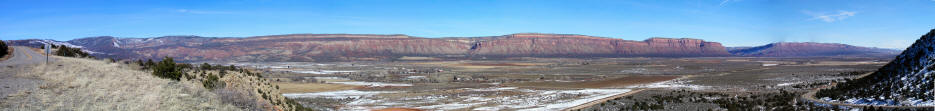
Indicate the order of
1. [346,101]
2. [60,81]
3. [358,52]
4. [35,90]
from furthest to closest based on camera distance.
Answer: [358,52], [346,101], [60,81], [35,90]

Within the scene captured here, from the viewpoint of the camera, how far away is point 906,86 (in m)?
18.1

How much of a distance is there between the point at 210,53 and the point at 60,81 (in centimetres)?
17405

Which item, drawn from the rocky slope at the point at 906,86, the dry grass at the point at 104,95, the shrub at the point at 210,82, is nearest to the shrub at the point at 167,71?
the shrub at the point at 210,82

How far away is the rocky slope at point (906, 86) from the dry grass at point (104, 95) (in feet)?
56.2

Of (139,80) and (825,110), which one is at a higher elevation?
(139,80)

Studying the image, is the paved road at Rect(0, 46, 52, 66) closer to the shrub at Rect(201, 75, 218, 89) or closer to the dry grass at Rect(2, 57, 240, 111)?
the dry grass at Rect(2, 57, 240, 111)

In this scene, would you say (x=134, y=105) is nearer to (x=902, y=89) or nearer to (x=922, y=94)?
(x=922, y=94)

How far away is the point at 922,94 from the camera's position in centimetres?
1588

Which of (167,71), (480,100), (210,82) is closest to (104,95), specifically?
(210,82)

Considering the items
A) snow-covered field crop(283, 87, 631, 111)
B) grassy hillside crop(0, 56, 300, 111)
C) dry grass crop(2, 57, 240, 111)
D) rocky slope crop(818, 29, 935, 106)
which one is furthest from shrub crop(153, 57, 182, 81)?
rocky slope crop(818, 29, 935, 106)

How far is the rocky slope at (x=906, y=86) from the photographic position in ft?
53.0

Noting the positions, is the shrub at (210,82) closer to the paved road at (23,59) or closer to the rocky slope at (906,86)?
the paved road at (23,59)

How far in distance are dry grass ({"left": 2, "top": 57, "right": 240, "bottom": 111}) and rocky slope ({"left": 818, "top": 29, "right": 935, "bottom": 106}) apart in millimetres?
17119

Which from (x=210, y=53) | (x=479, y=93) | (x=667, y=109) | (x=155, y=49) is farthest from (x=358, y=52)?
(x=667, y=109)
